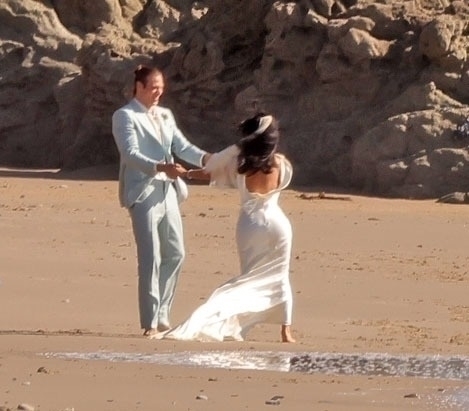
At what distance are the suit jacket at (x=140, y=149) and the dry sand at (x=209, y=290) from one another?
84cm

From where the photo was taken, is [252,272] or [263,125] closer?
[263,125]

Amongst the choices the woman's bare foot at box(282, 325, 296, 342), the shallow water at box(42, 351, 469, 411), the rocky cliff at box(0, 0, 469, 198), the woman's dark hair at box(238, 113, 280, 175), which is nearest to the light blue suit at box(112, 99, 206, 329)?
the woman's dark hair at box(238, 113, 280, 175)

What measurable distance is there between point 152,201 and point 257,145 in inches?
27.2

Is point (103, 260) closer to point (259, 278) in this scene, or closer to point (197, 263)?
point (197, 263)

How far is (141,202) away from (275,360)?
1.60 meters

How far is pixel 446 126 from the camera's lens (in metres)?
18.8

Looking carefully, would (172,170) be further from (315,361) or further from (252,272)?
(315,361)

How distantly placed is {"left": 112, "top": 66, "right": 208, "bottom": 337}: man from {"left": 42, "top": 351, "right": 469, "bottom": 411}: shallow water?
3.48 feet

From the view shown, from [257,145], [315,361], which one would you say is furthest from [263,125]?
[315,361]

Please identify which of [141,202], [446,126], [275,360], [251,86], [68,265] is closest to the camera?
[275,360]

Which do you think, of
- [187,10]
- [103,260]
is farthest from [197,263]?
[187,10]

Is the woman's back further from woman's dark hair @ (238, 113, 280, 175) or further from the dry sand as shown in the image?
the dry sand

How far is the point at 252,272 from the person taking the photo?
9.43m

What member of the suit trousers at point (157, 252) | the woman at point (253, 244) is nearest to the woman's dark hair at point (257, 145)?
the woman at point (253, 244)
